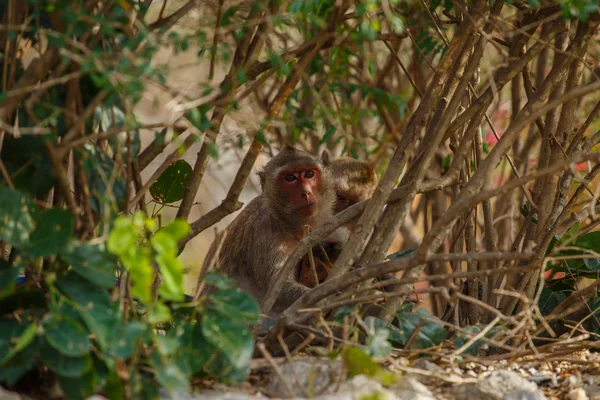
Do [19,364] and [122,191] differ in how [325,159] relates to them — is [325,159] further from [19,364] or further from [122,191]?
[19,364]

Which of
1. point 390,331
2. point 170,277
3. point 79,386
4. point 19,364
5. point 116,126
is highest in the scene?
point 116,126

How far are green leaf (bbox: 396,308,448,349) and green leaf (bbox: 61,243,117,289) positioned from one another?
1.42m

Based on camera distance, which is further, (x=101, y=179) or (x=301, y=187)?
(x=301, y=187)

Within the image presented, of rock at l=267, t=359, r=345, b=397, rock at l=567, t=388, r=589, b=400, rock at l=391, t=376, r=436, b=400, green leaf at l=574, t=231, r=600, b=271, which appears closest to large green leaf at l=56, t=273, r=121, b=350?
rock at l=267, t=359, r=345, b=397

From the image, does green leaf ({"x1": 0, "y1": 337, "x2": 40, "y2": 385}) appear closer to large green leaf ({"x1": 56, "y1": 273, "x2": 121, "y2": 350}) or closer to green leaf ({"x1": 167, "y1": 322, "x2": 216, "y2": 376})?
large green leaf ({"x1": 56, "y1": 273, "x2": 121, "y2": 350})

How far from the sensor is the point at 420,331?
372 cm

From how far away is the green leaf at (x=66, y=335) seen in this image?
2.74 m

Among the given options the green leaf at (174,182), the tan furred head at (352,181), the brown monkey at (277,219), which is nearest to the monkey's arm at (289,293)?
the brown monkey at (277,219)

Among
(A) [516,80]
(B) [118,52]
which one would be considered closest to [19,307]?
(B) [118,52]

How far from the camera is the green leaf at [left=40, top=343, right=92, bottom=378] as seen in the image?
110 inches

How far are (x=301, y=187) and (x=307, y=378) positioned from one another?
2.53m

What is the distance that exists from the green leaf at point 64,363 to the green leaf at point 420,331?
1.50 m

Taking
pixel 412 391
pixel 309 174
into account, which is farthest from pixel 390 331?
pixel 309 174

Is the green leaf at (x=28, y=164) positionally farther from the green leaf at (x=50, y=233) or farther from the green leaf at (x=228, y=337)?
the green leaf at (x=228, y=337)
